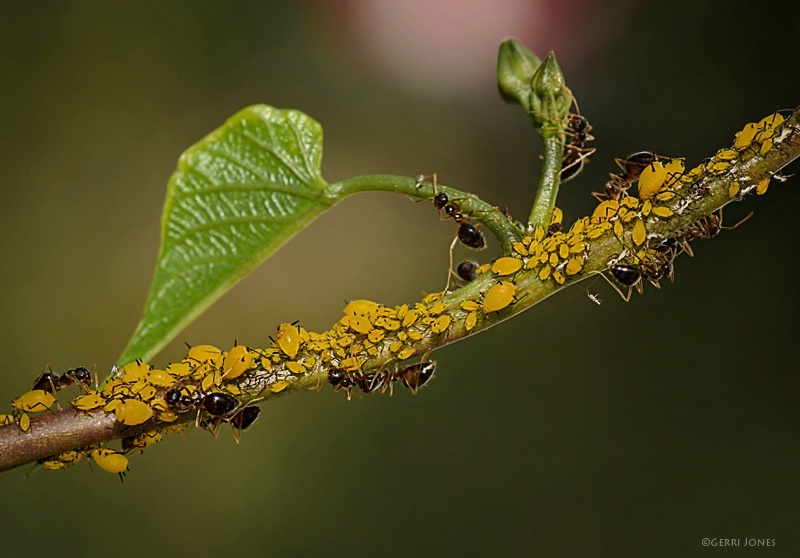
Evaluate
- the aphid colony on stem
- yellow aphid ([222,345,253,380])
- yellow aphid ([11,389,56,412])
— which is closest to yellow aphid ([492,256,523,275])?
the aphid colony on stem

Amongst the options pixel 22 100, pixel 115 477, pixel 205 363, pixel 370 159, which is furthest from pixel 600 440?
pixel 22 100

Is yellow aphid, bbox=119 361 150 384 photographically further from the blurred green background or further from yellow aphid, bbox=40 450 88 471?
the blurred green background

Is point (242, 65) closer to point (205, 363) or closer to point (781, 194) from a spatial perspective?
point (781, 194)

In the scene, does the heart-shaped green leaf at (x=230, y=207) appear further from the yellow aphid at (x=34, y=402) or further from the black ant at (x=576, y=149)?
the black ant at (x=576, y=149)

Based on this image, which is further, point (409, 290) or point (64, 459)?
point (409, 290)

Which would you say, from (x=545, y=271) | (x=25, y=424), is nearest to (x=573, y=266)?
(x=545, y=271)

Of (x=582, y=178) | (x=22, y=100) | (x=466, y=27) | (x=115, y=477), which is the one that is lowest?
(x=115, y=477)

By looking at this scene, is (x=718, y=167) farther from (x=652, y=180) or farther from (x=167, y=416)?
(x=167, y=416)
